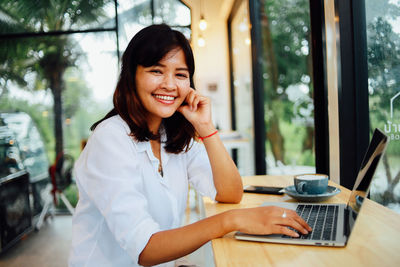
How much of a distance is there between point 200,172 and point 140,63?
50 centimetres

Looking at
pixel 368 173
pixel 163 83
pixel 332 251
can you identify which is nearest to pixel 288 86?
pixel 163 83

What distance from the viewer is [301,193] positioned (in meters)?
1.25

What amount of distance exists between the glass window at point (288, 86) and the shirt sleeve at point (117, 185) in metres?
1.52

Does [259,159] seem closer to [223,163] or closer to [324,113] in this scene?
[324,113]

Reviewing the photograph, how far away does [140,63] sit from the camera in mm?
1171

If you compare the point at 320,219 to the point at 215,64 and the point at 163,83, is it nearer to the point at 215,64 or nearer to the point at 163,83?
the point at 163,83

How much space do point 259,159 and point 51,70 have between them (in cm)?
281

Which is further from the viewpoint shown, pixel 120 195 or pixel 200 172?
pixel 200 172

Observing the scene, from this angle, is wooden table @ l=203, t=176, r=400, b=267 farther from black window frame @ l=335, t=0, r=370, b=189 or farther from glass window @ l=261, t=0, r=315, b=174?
glass window @ l=261, t=0, r=315, b=174

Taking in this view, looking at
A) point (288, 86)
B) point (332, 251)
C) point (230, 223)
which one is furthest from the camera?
point (288, 86)

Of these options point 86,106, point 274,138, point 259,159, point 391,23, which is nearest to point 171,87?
point 391,23

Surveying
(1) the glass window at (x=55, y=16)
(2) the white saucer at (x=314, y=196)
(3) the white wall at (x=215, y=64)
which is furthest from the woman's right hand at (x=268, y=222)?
(3) the white wall at (x=215, y=64)

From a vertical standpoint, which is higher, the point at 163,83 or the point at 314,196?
the point at 163,83

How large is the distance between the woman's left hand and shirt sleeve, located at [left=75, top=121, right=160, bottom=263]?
36 cm
